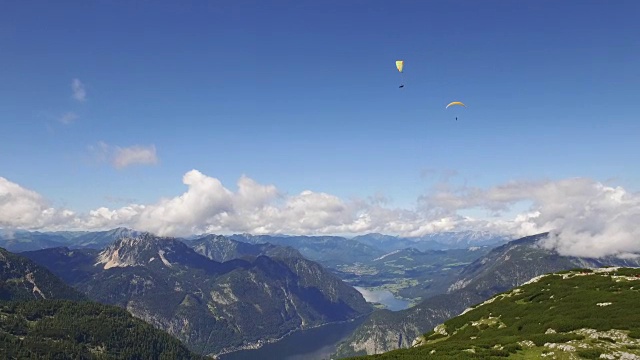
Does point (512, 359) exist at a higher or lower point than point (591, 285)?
lower

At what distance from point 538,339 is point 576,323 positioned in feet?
39.9

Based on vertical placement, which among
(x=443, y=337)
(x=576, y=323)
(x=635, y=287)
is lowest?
(x=443, y=337)

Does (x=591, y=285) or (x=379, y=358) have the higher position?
(x=591, y=285)

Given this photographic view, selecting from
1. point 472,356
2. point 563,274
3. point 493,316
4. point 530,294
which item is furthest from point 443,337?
point 563,274

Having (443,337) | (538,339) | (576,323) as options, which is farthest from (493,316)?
(538,339)

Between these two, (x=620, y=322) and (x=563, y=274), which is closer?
(x=620, y=322)

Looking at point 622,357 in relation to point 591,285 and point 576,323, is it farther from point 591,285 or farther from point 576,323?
point 591,285

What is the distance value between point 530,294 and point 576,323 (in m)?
35.7

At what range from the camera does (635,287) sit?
76.9 m

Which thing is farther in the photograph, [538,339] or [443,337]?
[443,337]

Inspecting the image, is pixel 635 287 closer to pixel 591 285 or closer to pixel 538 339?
pixel 591 285

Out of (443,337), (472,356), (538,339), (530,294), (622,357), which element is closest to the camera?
(622,357)

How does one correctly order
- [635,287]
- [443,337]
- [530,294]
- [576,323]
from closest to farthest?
[576,323] → [635,287] → [443,337] → [530,294]

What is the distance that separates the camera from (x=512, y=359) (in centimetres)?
4681
